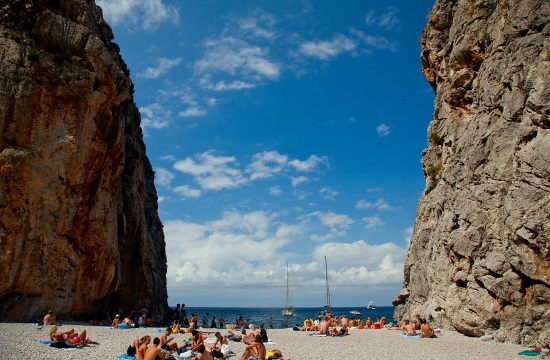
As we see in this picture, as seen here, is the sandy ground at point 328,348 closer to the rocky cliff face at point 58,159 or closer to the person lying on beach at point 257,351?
the person lying on beach at point 257,351

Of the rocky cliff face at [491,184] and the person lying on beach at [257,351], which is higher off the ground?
the rocky cliff face at [491,184]

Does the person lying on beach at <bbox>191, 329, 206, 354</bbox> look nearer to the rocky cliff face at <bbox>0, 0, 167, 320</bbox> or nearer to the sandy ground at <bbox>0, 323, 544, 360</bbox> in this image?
the sandy ground at <bbox>0, 323, 544, 360</bbox>

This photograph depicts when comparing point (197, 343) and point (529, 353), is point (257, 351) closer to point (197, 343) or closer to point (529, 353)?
point (197, 343)

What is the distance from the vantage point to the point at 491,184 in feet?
79.7

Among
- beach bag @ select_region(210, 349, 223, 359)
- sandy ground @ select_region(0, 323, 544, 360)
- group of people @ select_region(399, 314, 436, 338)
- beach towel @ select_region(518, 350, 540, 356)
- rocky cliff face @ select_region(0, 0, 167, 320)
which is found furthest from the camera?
rocky cliff face @ select_region(0, 0, 167, 320)

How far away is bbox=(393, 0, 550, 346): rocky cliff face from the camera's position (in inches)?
789

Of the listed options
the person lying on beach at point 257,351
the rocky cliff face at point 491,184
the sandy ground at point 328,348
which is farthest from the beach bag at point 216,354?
the rocky cliff face at point 491,184

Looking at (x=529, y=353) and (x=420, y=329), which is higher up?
(x=420, y=329)

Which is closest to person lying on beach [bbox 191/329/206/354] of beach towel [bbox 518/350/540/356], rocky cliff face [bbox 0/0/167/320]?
beach towel [bbox 518/350/540/356]

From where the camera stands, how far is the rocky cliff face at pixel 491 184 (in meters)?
20.0

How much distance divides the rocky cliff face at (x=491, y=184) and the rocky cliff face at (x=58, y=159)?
24.5 metres

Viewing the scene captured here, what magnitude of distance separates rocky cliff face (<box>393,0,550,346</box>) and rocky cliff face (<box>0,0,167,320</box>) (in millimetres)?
24515

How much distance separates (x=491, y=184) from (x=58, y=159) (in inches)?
1082

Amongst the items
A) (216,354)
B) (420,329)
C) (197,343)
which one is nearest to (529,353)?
(420,329)
